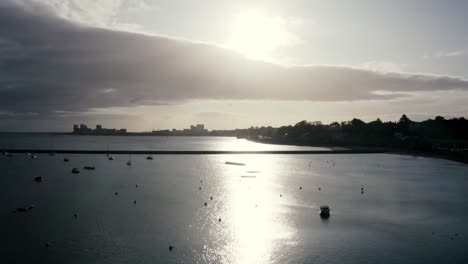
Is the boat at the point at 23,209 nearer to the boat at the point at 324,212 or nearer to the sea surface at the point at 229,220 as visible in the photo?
the sea surface at the point at 229,220

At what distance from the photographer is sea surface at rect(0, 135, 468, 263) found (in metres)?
38.6

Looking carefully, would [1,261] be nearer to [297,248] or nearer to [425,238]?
[297,248]

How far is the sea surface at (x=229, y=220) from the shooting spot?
3862 centimetres

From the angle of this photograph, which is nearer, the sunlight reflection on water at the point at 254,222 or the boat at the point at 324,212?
the sunlight reflection on water at the point at 254,222

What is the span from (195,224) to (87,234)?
13.7m

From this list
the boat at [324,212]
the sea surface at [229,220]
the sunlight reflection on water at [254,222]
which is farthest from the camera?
the boat at [324,212]

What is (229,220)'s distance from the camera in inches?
2127

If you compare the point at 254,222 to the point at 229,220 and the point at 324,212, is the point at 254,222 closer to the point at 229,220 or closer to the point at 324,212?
the point at 229,220

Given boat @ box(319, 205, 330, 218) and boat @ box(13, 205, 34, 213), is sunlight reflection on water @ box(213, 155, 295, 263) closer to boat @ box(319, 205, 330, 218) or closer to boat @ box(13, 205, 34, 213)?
boat @ box(319, 205, 330, 218)

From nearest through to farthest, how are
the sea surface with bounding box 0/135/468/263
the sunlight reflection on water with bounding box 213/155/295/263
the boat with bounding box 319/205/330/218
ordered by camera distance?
the sea surface with bounding box 0/135/468/263 < the sunlight reflection on water with bounding box 213/155/295/263 < the boat with bounding box 319/205/330/218

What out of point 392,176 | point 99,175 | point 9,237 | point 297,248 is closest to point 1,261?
point 9,237

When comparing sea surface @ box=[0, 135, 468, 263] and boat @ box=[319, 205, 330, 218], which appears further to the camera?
boat @ box=[319, 205, 330, 218]

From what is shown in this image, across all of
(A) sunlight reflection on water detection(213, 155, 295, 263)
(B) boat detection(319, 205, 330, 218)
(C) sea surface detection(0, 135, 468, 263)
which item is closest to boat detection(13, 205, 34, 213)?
(C) sea surface detection(0, 135, 468, 263)

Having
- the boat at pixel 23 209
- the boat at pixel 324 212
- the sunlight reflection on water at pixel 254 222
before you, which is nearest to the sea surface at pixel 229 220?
the sunlight reflection on water at pixel 254 222
